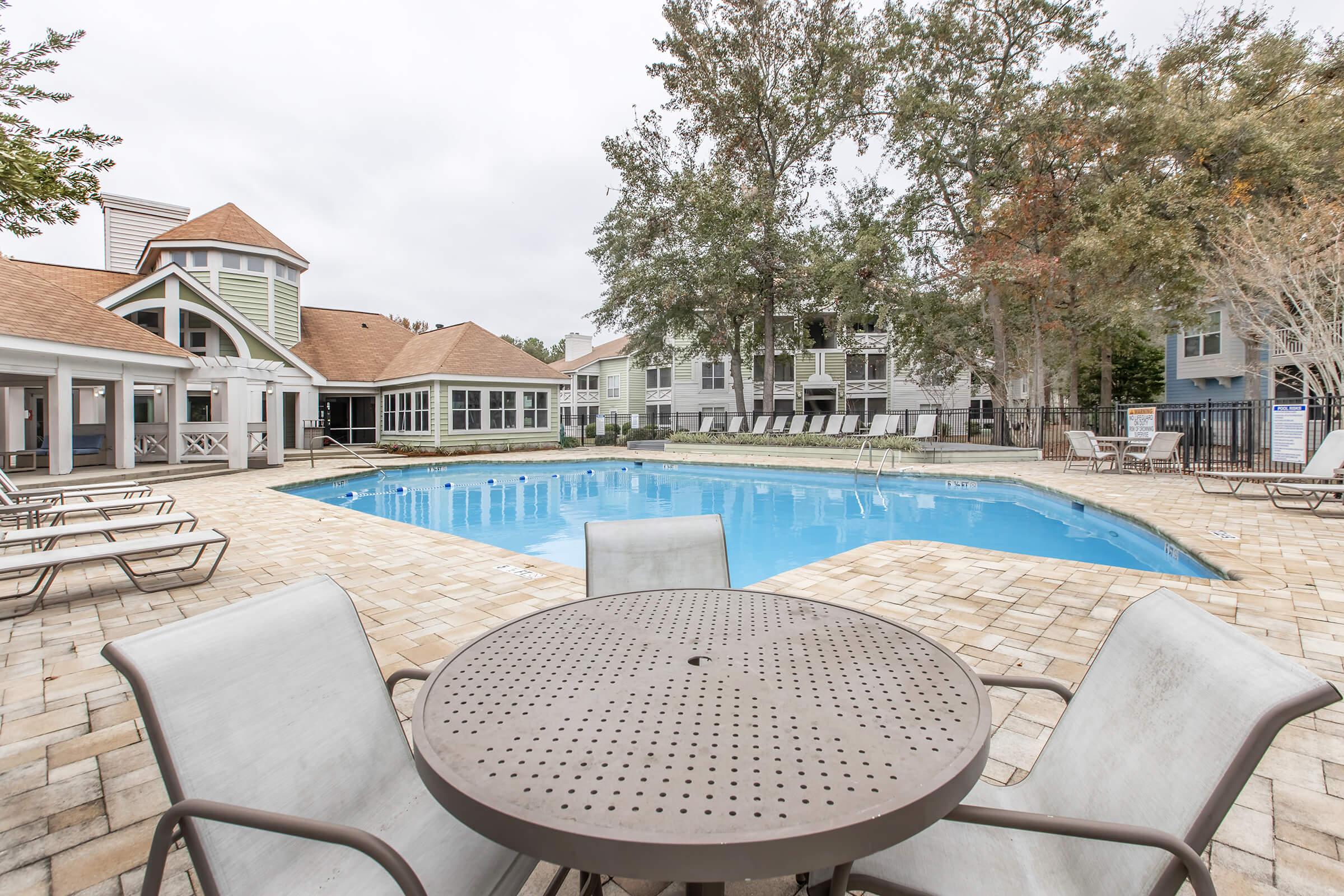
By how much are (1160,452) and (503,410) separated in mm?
17195

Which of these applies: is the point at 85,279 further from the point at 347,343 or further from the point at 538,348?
the point at 538,348

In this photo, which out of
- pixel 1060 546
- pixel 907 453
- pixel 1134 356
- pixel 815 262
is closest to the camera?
pixel 1060 546

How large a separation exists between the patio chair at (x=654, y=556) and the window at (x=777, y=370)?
2349cm

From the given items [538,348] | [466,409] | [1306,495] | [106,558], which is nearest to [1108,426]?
[1306,495]

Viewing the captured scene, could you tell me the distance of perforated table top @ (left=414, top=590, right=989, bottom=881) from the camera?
0.80 metres

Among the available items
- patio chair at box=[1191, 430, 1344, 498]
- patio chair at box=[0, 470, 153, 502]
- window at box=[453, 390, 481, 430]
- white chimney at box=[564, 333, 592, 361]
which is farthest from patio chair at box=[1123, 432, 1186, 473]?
white chimney at box=[564, 333, 592, 361]

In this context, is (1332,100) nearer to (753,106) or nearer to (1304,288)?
(1304,288)

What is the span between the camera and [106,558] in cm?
422

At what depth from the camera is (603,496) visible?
11.3 m

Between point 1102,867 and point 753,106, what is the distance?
20526mm

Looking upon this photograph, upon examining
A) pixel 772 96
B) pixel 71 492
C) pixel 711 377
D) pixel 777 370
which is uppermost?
pixel 772 96

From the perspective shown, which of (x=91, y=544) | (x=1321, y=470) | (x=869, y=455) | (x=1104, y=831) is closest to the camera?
(x=1104, y=831)

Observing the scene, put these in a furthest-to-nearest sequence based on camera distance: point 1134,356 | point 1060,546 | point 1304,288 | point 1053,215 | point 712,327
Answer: point 1134,356
point 712,327
point 1053,215
point 1304,288
point 1060,546

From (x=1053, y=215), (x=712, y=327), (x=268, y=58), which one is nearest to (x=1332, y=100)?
(x=1053, y=215)
